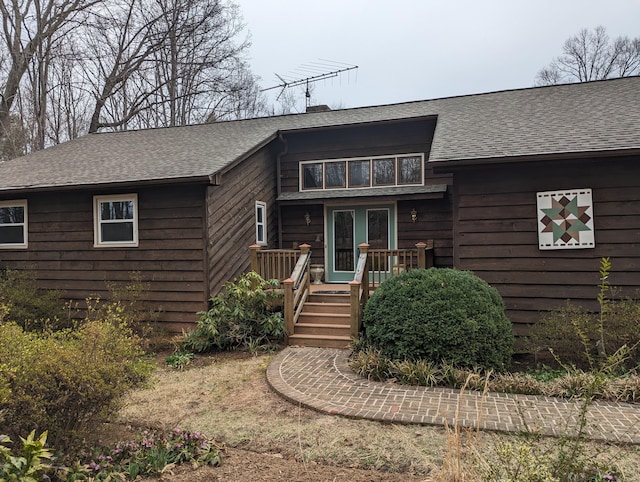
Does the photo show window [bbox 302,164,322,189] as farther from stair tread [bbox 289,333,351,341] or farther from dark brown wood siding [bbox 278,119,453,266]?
stair tread [bbox 289,333,351,341]

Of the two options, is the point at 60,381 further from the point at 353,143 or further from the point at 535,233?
the point at 353,143

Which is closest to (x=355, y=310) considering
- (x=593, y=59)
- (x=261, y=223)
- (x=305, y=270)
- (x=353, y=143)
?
(x=305, y=270)

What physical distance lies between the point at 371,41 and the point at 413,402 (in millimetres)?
22897

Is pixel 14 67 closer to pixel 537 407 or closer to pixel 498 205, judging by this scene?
pixel 498 205

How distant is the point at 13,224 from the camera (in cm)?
996

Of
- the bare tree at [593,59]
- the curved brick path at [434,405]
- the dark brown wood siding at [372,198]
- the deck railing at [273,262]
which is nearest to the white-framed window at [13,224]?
the deck railing at [273,262]

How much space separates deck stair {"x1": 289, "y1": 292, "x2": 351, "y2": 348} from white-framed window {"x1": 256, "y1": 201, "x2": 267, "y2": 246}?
2.45 metres

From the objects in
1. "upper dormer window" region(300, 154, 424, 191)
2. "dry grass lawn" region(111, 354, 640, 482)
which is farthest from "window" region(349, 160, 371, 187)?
"dry grass lawn" region(111, 354, 640, 482)

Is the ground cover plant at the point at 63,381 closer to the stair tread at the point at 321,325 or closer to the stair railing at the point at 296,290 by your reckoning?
the stair railing at the point at 296,290

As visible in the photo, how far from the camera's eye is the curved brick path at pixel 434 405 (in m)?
3.92

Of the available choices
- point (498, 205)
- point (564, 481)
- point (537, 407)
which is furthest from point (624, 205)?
point (564, 481)

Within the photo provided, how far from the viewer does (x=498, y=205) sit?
7141mm

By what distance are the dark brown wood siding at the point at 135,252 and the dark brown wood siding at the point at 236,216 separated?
29 centimetres

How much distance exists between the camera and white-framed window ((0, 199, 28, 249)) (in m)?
9.81
